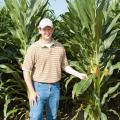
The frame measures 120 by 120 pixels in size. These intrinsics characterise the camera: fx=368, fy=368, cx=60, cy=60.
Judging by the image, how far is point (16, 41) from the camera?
5.59m

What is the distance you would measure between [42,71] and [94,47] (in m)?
1.21

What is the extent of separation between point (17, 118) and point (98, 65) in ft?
5.32

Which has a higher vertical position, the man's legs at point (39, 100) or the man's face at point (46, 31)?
the man's face at point (46, 31)

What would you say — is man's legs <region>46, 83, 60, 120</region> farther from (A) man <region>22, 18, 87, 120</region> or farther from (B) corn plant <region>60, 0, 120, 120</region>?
(B) corn plant <region>60, 0, 120, 120</region>

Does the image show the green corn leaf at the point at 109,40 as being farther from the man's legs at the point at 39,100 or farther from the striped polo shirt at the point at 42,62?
the man's legs at the point at 39,100

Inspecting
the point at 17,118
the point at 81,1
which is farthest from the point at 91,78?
the point at 17,118

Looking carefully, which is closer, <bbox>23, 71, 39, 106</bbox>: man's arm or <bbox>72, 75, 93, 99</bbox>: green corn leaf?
<bbox>23, 71, 39, 106</bbox>: man's arm

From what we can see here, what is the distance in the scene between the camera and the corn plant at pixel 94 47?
16.4 feet

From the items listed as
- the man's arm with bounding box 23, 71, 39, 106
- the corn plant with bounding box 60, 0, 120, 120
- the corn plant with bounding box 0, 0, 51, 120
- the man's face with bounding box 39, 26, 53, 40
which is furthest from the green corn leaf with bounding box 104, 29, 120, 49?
the man's arm with bounding box 23, 71, 39, 106

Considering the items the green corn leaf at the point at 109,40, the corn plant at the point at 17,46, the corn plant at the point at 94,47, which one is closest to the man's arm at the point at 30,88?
the corn plant at the point at 94,47

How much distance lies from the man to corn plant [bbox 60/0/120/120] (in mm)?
728

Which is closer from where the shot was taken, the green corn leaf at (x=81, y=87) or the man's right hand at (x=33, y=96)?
the man's right hand at (x=33, y=96)

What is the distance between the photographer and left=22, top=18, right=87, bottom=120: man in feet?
13.7

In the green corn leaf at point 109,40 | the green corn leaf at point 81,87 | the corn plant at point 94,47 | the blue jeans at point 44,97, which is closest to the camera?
the blue jeans at point 44,97
